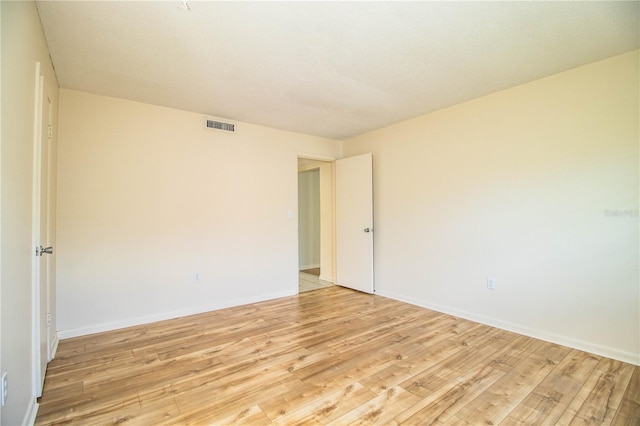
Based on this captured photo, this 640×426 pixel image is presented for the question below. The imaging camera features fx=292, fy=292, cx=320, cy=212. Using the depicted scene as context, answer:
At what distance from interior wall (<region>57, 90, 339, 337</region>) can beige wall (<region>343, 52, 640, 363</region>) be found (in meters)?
1.93

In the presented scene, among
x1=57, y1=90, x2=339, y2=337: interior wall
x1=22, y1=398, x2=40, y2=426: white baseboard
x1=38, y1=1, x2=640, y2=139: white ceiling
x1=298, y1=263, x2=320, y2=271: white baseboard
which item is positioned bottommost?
x1=298, y1=263, x2=320, y2=271: white baseboard

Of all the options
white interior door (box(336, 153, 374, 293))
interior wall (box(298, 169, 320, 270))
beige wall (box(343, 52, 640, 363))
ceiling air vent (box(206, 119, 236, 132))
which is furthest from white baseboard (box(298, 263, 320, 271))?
ceiling air vent (box(206, 119, 236, 132))

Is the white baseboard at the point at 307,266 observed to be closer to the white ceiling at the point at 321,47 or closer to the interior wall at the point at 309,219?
the interior wall at the point at 309,219

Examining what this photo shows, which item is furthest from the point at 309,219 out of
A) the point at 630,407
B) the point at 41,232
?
the point at 630,407

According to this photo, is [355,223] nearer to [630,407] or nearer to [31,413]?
[630,407]

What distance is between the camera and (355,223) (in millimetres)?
4543

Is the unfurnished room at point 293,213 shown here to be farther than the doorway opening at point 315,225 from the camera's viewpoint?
No

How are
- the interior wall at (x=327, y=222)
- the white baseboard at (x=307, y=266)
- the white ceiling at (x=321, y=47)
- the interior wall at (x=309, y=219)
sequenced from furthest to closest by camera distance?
the interior wall at (x=309, y=219) → the white baseboard at (x=307, y=266) → the interior wall at (x=327, y=222) → the white ceiling at (x=321, y=47)

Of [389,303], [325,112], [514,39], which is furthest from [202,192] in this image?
[514,39]

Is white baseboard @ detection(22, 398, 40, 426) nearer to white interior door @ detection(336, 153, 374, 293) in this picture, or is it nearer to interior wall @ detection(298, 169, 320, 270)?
white interior door @ detection(336, 153, 374, 293)

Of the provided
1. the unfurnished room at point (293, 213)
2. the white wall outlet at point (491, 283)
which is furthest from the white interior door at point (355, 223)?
the white wall outlet at point (491, 283)

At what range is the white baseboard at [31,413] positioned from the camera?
5.04 feet

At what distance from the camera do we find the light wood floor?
1707 millimetres

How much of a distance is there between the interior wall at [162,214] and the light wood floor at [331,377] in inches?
16.7
